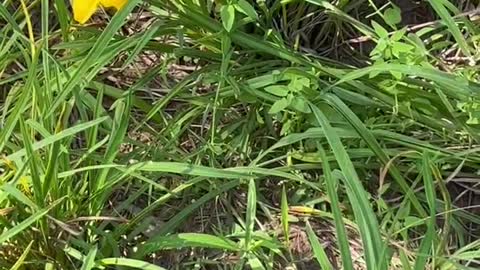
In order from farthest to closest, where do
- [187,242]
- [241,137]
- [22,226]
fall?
[241,137], [187,242], [22,226]

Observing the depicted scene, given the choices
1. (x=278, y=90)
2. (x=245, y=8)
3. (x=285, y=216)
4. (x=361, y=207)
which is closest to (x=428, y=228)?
(x=361, y=207)

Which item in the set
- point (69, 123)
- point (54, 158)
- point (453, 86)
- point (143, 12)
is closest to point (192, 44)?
point (143, 12)

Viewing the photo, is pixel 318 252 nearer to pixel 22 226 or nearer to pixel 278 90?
pixel 278 90

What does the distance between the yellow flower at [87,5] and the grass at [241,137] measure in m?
0.03

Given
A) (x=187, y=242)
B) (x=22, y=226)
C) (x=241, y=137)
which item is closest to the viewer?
(x=22, y=226)

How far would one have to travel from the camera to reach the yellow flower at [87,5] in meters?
1.52

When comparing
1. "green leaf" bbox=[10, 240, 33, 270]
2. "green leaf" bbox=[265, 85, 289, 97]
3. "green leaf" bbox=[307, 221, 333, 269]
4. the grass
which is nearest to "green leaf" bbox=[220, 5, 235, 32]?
the grass

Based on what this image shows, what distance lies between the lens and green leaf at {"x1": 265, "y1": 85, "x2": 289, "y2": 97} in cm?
156

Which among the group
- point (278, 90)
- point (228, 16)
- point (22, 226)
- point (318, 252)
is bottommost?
point (318, 252)

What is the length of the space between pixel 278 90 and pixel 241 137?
0.13 m

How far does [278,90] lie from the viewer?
1.56 metres

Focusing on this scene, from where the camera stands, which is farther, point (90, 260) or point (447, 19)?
point (447, 19)

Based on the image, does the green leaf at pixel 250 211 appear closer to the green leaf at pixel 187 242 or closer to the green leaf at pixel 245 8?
the green leaf at pixel 187 242

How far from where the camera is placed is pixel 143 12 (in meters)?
1.77
